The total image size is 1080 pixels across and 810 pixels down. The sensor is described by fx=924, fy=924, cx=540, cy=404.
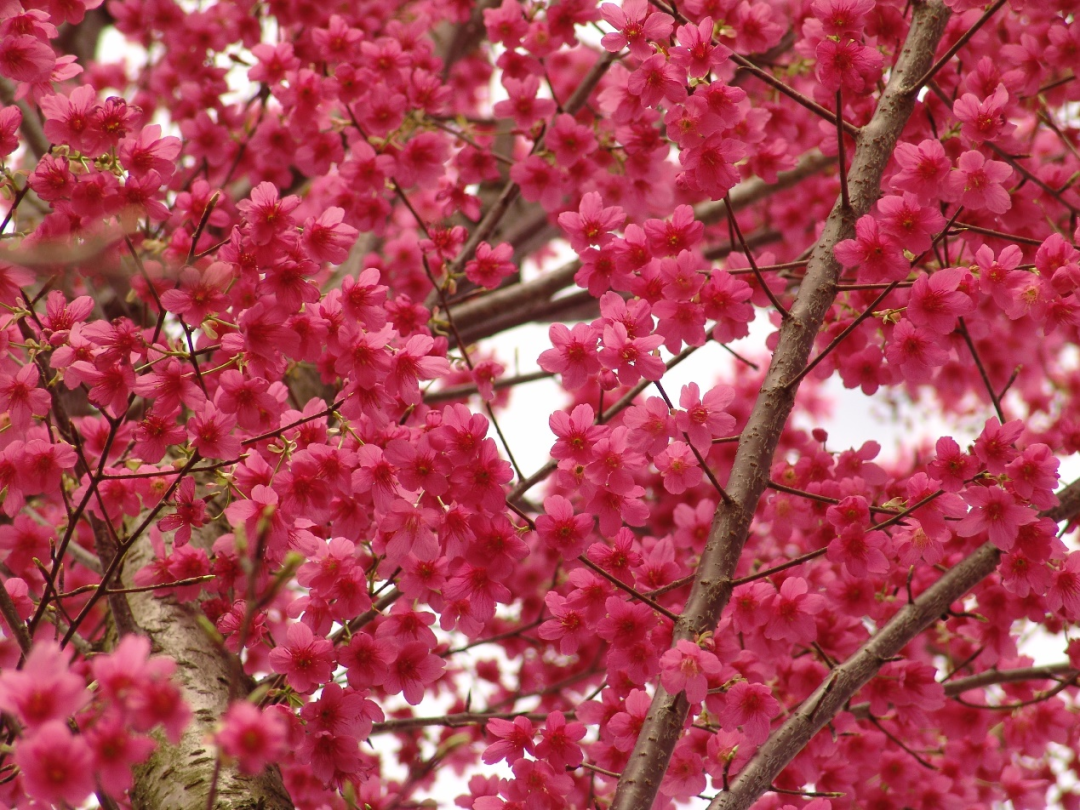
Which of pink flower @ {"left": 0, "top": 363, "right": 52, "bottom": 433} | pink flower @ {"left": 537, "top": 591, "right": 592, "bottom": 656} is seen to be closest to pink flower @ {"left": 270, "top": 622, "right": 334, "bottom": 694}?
pink flower @ {"left": 537, "top": 591, "right": 592, "bottom": 656}

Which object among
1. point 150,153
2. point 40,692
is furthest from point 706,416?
point 150,153

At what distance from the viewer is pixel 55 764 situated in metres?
1.50

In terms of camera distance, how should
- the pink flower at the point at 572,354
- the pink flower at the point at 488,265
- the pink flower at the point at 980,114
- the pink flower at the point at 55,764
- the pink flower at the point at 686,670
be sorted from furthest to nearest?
1. the pink flower at the point at 488,265
2. the pink flower at the point at 980,114
3. the pink flower at the point at 572,354
4. the pink flower at the point at 686,670
5. the pink flower at the point at 55,764

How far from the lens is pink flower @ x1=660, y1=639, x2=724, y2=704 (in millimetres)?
2330

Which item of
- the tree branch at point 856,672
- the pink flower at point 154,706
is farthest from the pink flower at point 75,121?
the tree branch at point 856,672

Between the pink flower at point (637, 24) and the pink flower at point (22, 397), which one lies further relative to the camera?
the pink flower at point (637, 24)

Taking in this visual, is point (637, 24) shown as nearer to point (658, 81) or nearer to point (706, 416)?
point (658, 81)

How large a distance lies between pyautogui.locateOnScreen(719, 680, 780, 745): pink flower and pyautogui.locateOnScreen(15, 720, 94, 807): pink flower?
67.0 inches

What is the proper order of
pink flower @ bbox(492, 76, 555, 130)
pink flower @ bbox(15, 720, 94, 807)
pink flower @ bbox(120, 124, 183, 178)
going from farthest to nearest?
pink flower @ bbox(492, 76, 555, 130) < pink flower @ bbox(120, 124, 183, 178) < pink flower @ bbox(15, 720, 94, 807)

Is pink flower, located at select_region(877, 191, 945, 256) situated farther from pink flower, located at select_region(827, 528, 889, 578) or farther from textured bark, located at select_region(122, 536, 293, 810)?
textured bark, located at select_region(122, 536, 293, 810)

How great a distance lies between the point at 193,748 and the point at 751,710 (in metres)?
1.69

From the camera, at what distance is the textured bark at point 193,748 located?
2.72 meters

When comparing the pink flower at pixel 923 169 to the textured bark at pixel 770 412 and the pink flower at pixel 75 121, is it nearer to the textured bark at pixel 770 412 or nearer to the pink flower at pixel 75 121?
the textured bark at pixel 770 412

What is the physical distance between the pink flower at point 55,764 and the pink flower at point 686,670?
4.44 ft
